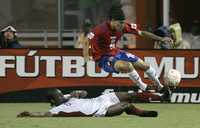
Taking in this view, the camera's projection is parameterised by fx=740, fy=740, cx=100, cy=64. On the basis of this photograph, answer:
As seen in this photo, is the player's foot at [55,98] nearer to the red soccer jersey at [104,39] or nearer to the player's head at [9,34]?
the red soccer jersey at [104,39]

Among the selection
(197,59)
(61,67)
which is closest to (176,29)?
(197,59)

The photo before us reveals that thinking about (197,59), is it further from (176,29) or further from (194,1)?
(194,1)

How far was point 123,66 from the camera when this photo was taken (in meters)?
12.6

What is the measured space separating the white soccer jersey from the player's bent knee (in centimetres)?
133

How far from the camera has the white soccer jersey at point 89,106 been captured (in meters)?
11.2

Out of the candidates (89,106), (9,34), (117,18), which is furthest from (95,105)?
(9,34)

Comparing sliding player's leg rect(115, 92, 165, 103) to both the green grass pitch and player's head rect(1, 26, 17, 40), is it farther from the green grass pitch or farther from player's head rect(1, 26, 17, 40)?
player's head rect(1, 26, 17, 40)

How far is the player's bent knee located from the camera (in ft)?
41.4

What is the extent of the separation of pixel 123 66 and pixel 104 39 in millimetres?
597

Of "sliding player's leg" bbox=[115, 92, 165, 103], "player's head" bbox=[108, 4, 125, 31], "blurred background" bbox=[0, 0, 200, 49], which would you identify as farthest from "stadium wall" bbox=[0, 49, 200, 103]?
"sliding player's leg" bbox=[115, 92, 165, 103]

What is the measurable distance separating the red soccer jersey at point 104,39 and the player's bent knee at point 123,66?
268 mm

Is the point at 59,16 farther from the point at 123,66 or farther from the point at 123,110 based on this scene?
the point at 123,110

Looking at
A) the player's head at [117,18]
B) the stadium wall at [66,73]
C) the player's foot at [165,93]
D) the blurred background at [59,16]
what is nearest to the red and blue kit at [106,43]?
the player's head at [117,18]

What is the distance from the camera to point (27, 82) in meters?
15.1
